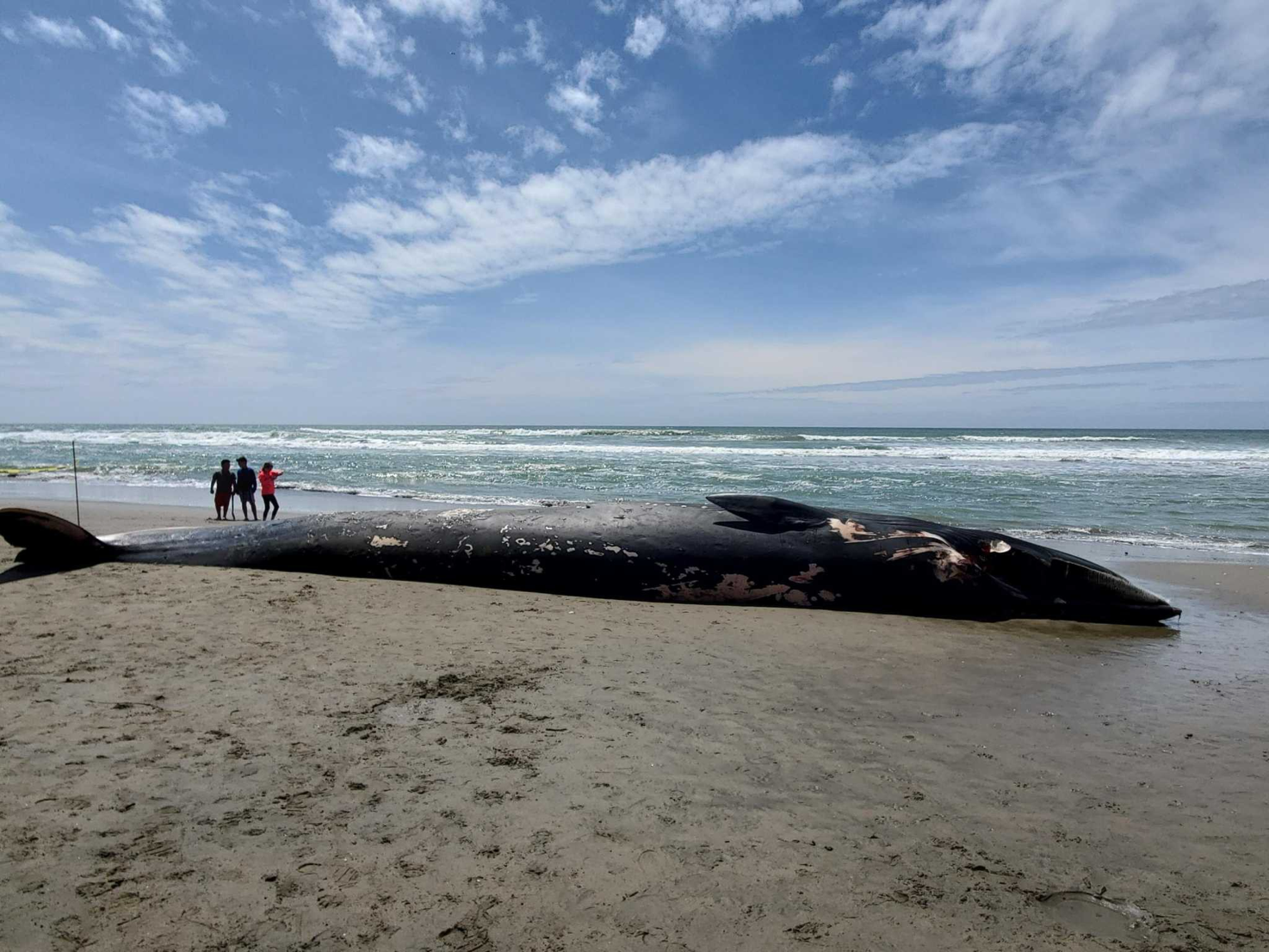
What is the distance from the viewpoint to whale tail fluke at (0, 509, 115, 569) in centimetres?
666

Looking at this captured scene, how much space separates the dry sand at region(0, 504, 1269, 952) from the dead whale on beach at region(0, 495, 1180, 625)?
3.62 feet

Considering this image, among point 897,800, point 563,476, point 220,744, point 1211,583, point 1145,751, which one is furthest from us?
point 563,476

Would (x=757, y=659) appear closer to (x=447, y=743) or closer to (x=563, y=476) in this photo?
(x=447, y=743)

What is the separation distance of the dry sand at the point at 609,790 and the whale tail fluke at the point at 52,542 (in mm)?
1707

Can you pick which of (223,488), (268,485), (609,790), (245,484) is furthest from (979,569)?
(223,488)

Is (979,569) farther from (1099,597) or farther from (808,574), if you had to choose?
(808,574)

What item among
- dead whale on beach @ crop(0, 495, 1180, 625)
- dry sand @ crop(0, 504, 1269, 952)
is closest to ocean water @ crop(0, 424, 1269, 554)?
dead whale on beach @ crop(0, 495, 1180, 625)

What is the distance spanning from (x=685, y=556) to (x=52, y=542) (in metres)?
6.15

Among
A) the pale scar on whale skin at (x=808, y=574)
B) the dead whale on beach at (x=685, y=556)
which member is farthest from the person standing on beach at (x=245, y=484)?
the pale scar on whale skin at (x=808, y=574)

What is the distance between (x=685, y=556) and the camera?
22.7 feet

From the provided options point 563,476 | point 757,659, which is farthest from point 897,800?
point 563,476

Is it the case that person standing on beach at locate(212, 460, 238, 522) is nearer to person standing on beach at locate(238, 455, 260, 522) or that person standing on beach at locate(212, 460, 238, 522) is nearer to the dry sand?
person standing on beach at locate(238, 455, 260, 522)

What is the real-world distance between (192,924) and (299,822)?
21.3 inches

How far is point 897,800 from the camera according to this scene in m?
2.99
